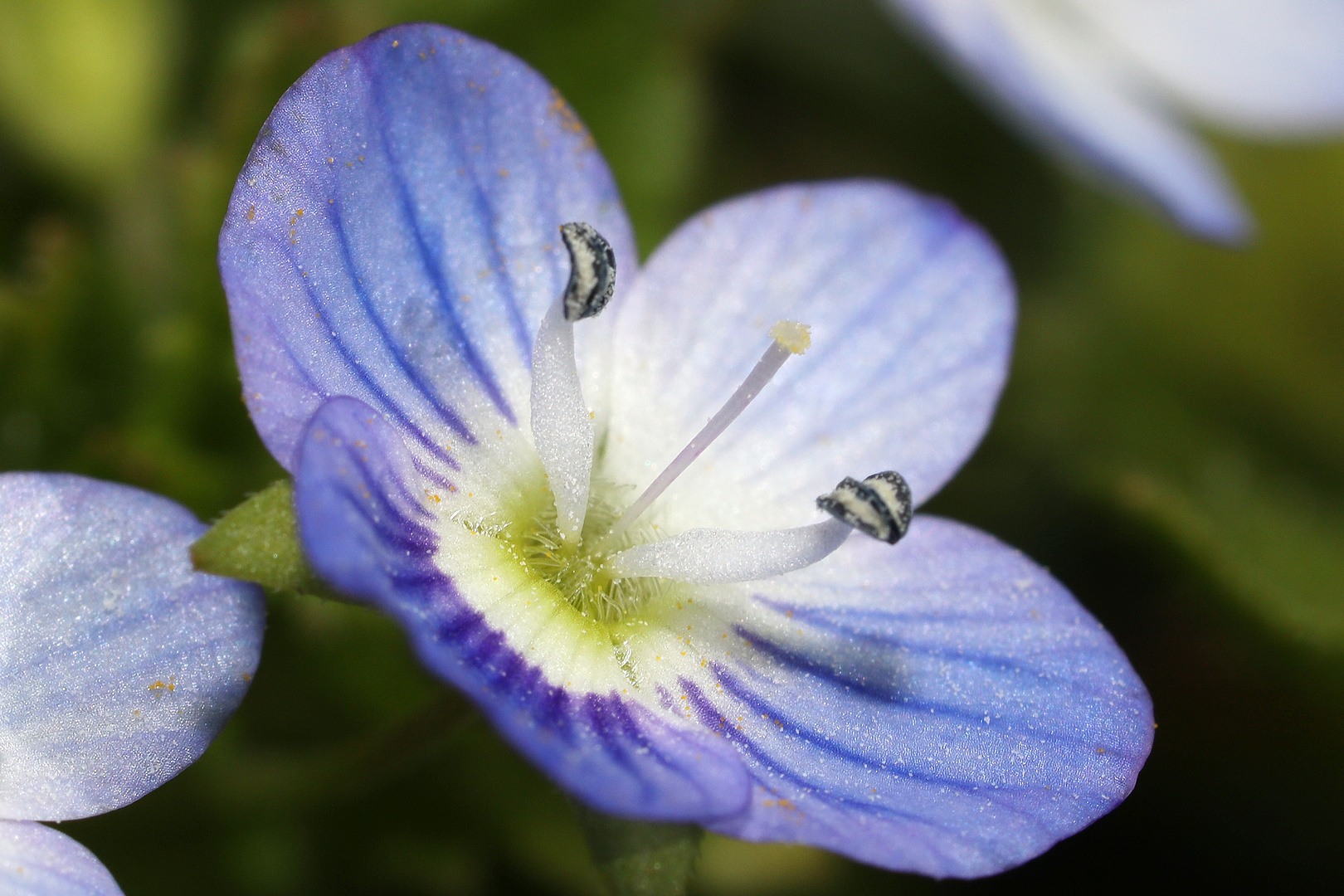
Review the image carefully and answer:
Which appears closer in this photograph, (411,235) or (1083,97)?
(411,235)

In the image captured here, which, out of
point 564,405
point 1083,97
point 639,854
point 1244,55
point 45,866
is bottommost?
point 45,866

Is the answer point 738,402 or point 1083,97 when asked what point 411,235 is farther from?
point 1083,97

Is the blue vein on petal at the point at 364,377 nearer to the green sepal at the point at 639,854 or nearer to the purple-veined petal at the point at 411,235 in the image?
the purple-veined petal at the point at 411,235

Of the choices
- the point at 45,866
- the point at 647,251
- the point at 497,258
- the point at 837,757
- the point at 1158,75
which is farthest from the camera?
the point at 1158,75

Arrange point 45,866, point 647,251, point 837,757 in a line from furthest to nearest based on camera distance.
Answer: point 647,251, point 837,757, point 45,866

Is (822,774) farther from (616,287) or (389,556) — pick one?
(616,287)

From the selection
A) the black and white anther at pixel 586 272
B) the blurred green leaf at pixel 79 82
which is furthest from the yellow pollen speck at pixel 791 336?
the blurred green leaf at pixel 79 82

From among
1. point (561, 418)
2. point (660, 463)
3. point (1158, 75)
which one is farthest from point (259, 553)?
point (1158, 75)
